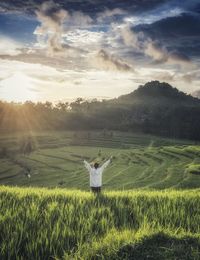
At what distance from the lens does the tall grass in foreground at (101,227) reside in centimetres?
726

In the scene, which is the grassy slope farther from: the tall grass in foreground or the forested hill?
the tall grass in foreground

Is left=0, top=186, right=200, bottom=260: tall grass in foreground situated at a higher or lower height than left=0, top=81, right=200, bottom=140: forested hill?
lower

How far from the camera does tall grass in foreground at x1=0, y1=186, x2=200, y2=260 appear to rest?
286 inches

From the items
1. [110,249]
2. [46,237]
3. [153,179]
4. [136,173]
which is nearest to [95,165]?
[46,237]

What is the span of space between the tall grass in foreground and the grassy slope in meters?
13.9

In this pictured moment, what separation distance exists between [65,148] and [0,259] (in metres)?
72.8

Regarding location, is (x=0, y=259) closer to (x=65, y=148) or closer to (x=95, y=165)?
(x=95, y=165)

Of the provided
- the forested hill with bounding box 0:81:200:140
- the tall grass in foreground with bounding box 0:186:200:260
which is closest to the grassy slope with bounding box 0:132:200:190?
the forested hill with bounding box 0:81:200:140

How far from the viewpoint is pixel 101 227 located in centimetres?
965

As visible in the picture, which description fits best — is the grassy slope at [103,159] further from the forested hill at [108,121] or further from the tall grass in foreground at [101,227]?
the tall grass in foreground at [101,227]

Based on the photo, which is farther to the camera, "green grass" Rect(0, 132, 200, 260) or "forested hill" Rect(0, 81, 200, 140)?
"forested hill" Rect(0, 81, 200, 140)

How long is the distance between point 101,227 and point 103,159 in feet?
163

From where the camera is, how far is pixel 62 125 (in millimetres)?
109312

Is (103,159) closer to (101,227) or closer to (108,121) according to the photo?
(101,227)
